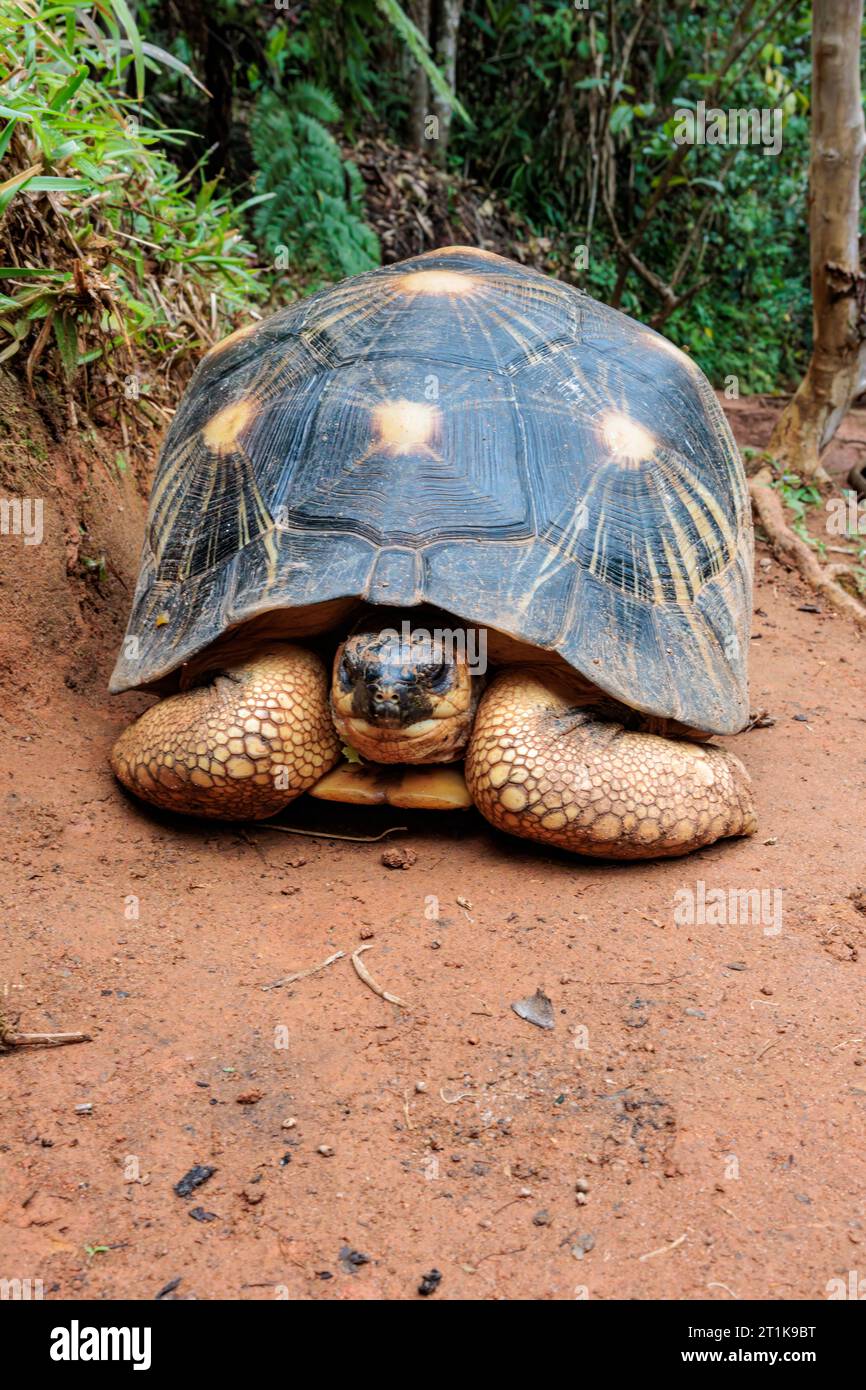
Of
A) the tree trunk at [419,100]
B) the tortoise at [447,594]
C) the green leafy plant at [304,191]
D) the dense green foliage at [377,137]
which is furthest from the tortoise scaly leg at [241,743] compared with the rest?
the tree trunk at [419,100]

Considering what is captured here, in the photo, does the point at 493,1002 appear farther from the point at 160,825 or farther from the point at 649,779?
the point at 160,825

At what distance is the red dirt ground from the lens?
1.88 meters

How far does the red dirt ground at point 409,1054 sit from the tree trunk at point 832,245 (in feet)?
11.5

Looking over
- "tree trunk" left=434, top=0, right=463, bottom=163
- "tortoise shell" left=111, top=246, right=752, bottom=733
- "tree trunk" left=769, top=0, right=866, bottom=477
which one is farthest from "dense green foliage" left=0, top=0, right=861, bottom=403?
"tree trunk" left=769, top=0, right=866, bottom=477

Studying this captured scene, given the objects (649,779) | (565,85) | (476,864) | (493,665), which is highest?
(565,85)

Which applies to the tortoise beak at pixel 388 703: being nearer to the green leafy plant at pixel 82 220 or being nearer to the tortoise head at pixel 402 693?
the tortoise head at pixel 402 693

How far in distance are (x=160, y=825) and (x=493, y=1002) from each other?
4.19 feet

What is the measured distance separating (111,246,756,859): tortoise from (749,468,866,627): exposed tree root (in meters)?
2.18

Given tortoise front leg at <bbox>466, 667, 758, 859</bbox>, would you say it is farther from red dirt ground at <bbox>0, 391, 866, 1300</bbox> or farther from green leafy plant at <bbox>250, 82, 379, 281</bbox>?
green leafy plant at <bbox>250, 82, 379, 281</bbox>

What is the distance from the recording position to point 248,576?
3.18m

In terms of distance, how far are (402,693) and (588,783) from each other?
0.56 m

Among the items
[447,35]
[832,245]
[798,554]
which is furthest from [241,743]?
[447,35]

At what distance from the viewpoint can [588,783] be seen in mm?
3041

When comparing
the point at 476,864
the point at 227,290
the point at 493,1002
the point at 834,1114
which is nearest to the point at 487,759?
the point at 476,864
